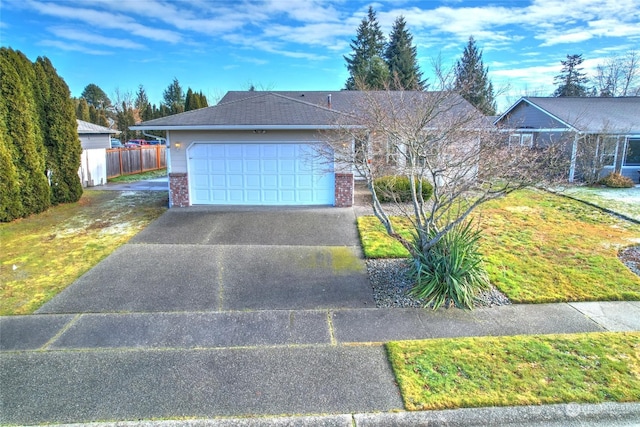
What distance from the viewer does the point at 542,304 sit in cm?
591

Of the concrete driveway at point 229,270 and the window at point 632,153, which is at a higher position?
the window at point 632,153

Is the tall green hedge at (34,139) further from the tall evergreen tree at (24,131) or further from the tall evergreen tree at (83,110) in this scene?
the tall evergreen tree at (83,110)

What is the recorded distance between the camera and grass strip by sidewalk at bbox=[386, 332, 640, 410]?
3.73 m

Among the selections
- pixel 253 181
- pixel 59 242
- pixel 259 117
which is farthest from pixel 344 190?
pixel 59 242

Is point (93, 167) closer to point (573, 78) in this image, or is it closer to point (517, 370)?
point (517, 370)

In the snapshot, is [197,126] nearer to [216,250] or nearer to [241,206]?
[241,206]

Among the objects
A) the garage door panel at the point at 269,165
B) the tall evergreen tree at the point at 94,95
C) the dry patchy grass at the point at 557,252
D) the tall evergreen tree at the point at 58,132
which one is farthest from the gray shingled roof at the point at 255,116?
the tall evergreen tree at the point at 94,95

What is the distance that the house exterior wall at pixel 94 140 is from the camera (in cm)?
1894

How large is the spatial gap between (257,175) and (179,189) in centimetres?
263

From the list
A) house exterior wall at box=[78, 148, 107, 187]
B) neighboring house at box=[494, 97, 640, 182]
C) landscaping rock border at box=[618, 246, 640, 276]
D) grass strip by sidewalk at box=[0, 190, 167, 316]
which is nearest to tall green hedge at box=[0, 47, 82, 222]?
grass strip by sidewalk at box=[0, 190, 167, 316]

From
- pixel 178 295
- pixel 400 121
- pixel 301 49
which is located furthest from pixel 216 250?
pixel 301 49

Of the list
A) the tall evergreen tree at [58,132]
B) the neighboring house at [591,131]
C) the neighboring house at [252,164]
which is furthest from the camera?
the neighboring house at [591,131]

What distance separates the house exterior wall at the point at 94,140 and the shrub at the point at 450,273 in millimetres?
18408

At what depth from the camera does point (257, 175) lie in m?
12.5
